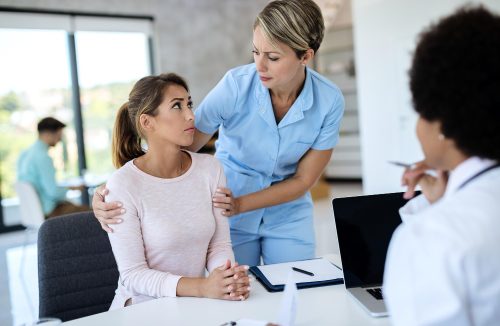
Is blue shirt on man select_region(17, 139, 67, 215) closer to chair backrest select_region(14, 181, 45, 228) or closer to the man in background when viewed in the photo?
the man in background

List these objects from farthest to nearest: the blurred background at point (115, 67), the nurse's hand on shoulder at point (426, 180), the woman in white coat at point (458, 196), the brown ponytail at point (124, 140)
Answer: the blurred background at point (115, 67)
the brown ponytail at point (124, 140)
the nurse's hand on shoulder at point (426, 180)
the woman in white coat at point (458, 196)

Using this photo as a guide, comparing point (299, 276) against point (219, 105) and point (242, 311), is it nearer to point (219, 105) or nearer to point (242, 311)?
point (242, 311)

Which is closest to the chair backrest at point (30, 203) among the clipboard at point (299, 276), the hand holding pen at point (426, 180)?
the clipboard at point (299, 276)

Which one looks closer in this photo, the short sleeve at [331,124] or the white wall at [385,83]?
the short sleeve at [331,124]

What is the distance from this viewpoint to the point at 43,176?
4.16 m

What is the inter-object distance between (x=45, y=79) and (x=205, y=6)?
2.33 m

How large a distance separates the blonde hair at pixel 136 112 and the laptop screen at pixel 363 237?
72cm

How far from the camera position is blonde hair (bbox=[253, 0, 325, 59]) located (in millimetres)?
1667

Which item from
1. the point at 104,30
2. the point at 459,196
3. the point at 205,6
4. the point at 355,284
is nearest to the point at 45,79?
the point at 104,30

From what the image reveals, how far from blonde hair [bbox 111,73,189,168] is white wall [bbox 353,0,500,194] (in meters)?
4.58

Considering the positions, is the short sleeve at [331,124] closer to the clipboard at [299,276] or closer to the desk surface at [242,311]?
the clipboard at [299,276]

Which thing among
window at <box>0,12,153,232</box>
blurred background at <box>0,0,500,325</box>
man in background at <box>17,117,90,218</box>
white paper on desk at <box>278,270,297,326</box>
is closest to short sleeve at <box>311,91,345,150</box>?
white paper on desk at <box>278,270,297,326</box>

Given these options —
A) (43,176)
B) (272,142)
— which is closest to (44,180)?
(43,176)

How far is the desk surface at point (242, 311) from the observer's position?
3.95 feet
